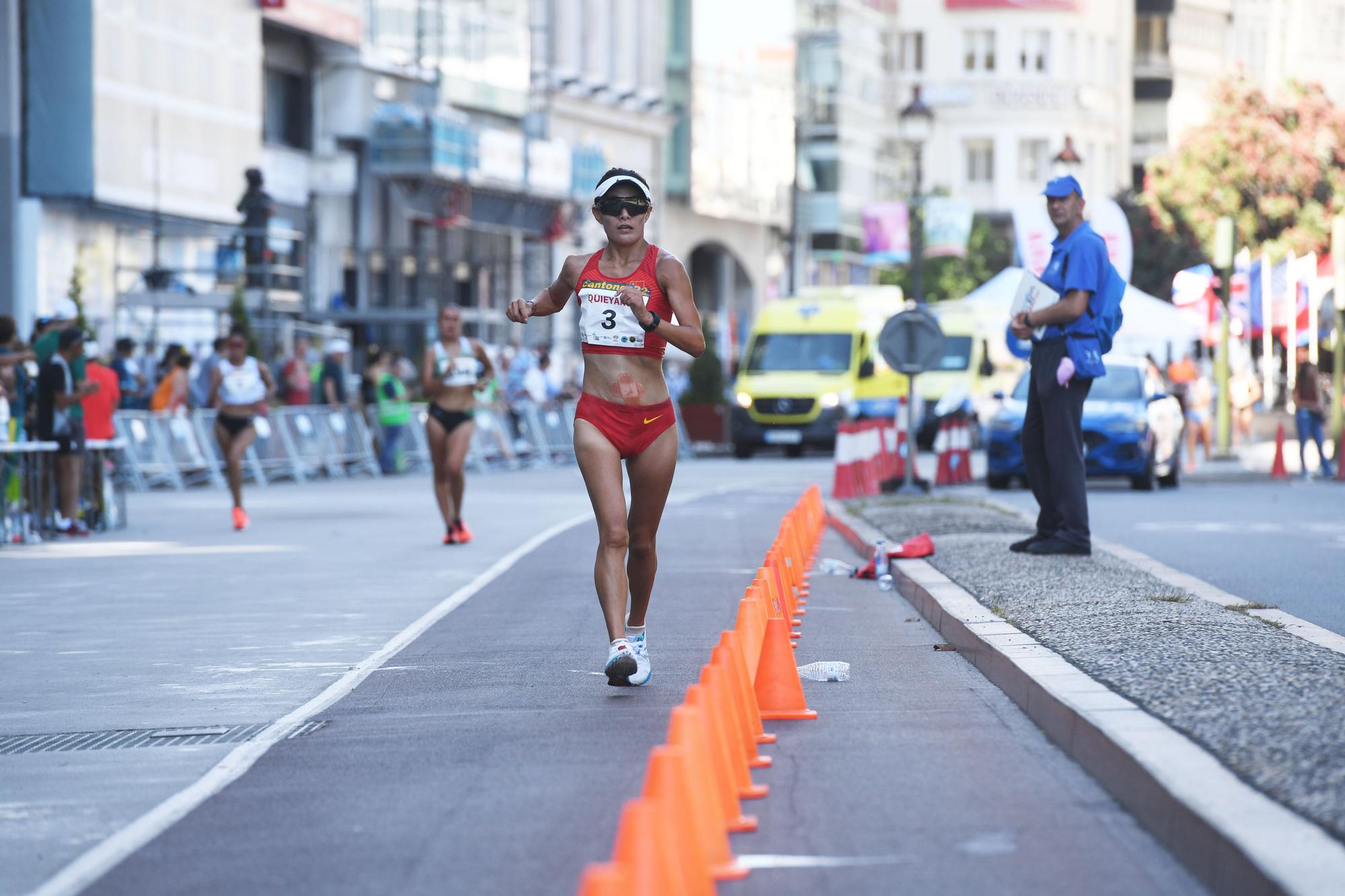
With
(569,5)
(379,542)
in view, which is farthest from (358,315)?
(379,542)

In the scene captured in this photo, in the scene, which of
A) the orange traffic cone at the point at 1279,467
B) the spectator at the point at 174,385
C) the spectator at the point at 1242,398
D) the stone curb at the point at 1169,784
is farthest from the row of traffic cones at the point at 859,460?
the spectator at the point at 1242,398

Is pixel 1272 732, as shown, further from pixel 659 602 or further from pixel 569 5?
pixel 569 5

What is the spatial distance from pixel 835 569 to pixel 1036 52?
3110 inches

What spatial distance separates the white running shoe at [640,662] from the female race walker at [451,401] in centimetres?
842

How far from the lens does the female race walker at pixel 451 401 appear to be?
57.7 ft

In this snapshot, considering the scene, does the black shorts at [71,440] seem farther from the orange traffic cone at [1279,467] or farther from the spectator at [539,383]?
the spectator at [539,383]

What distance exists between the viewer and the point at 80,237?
1404 inches

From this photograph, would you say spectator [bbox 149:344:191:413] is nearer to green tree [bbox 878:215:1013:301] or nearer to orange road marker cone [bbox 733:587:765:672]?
orange road marker cone [bbox 733:587:765:672]

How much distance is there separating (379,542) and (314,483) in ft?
38.2

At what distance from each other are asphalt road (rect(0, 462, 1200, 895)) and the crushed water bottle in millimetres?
894

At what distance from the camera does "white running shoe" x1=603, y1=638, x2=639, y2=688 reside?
8938 mm

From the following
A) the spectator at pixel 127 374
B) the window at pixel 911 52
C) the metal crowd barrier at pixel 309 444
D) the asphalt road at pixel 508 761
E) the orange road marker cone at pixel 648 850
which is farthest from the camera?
the window at pixel 911 52

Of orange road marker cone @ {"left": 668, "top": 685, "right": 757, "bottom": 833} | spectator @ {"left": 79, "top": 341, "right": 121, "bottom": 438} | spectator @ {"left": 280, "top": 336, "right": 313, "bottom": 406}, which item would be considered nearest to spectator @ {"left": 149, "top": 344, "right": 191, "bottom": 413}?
spectator @ {"left": 280, "top": 336, "right": 313, "bottom": 406}

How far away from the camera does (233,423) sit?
1989cm
